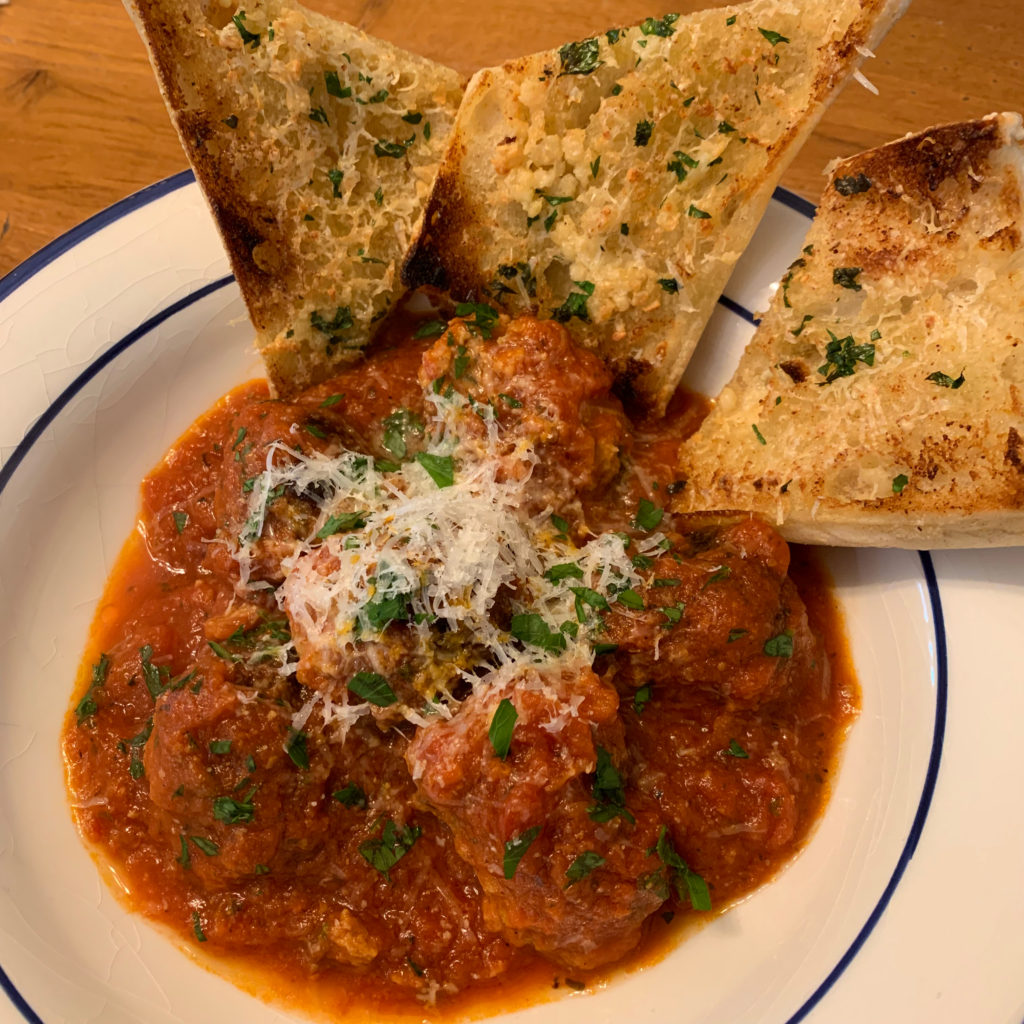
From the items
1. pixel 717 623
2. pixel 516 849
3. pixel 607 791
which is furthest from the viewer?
pixel 717 623

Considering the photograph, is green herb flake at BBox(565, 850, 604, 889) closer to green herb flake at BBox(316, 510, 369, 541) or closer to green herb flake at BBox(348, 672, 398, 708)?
green herb flake at BBox(348, 672, 398, 708)

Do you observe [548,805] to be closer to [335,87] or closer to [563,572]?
[563,572]

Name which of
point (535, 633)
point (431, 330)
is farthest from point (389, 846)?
point (431, 330)

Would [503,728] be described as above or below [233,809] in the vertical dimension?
above

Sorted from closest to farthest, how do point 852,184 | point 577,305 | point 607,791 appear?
1. point 607,791
2. point 852,184
3. point 577,305

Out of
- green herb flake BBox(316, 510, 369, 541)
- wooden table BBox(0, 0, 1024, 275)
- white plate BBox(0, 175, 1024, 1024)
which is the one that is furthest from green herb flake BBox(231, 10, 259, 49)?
green herb flake BBox(316, 510, 369, 541)

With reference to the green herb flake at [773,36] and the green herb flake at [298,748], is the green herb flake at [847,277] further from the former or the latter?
the green herb flake at [298,748]
